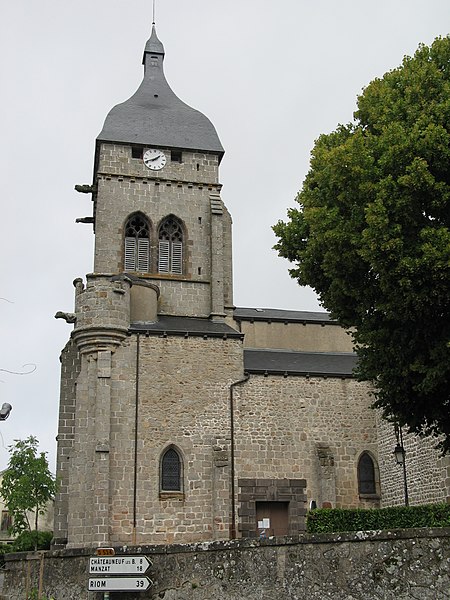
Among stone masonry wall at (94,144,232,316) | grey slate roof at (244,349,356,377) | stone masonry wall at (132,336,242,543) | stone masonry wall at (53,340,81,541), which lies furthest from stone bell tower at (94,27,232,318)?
stone masonry wall at (132,336,242,543)

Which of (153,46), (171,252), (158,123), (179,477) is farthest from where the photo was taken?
(153,46)

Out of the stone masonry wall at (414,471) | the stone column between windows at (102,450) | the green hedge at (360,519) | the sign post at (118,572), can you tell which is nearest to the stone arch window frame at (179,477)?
the stone column between windows at (102,450)

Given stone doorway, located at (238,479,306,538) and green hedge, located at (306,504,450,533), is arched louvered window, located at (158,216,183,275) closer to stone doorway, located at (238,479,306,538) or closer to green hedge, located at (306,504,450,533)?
stone doorway, located at (238,479,306,538)

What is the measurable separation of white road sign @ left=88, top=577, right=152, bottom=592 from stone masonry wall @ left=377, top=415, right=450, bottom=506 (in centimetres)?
1369

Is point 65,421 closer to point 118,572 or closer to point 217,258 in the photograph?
point 217,258

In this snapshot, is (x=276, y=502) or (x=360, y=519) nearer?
(x=360, y=519)

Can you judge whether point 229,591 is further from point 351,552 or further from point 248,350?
point 248,350

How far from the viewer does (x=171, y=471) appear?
2542 cm

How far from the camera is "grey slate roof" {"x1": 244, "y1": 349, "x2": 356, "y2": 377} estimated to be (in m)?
27.5

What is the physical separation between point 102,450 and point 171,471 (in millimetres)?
2546

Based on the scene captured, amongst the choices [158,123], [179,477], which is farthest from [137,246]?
[179,477]

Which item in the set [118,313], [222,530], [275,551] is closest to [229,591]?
[275,551]

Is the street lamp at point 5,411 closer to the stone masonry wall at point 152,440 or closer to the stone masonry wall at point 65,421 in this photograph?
the stone masonry wall at point 152,440

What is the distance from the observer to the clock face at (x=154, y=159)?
33.2m
